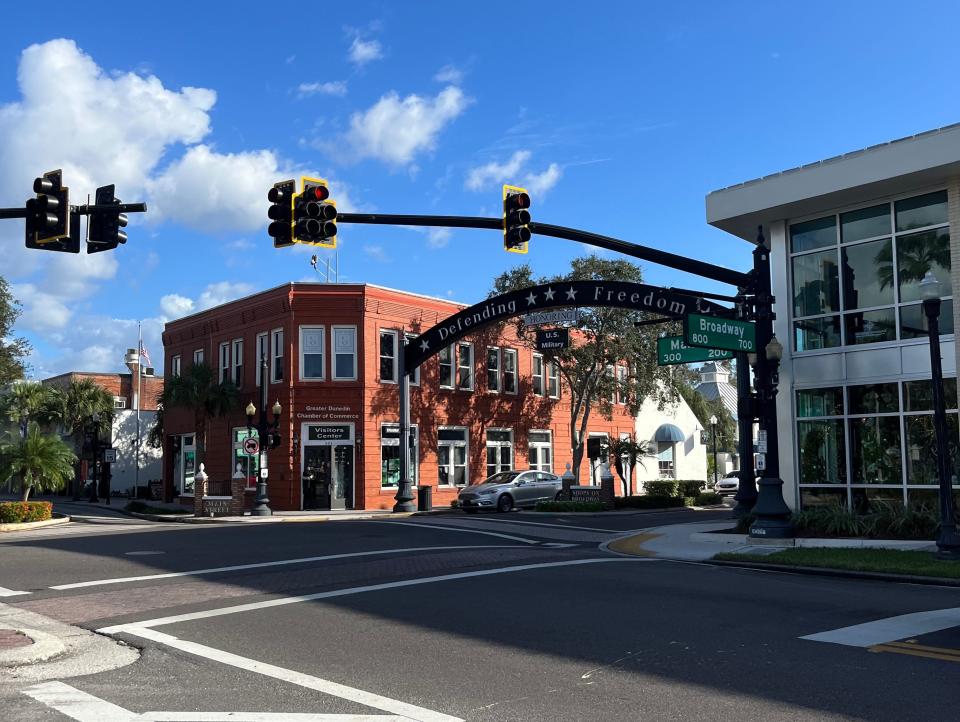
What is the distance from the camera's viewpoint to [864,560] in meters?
14.4

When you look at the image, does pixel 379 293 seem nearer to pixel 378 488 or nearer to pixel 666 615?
pixel 378 488

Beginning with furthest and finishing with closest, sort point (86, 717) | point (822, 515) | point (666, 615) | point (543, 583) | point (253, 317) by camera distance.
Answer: point (253, 317), point (822, 515), point (543, 583), point (666, 615), point (86, 717)

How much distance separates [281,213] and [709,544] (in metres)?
11.0

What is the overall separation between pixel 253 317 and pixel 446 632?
30915 millimetres

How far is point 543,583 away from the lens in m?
12.4

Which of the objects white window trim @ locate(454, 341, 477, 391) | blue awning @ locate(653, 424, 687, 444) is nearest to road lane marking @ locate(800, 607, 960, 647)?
white window trim @ locate(454, 341, 477, 391)

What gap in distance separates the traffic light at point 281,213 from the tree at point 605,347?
2222cm

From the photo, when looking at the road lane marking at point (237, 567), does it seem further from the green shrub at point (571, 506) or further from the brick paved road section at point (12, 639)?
the green shrub at point (571, 506)

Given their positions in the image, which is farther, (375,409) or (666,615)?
(375,409)

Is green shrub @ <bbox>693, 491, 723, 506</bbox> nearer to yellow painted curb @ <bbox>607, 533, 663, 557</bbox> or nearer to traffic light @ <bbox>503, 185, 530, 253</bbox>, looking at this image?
yellow painted curb @ <bbox>607, 533, 663, 557</bbox>

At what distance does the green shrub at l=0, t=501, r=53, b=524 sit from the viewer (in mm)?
25703

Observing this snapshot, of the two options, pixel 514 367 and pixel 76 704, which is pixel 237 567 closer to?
pixel 76 704

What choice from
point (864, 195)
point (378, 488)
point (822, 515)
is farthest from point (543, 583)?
point (378, 488)

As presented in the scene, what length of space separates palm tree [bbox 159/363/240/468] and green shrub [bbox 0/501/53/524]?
10.1 m
